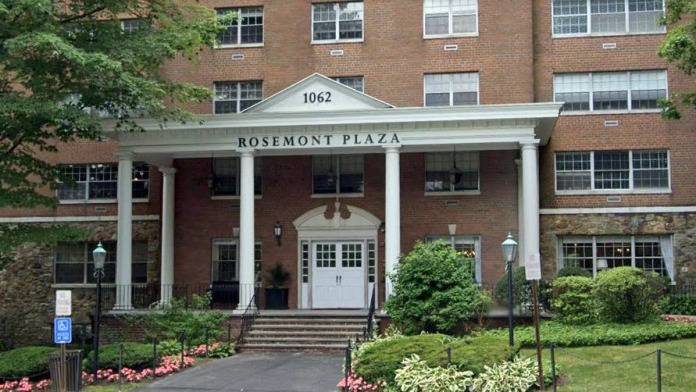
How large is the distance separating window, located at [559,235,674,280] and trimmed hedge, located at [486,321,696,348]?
23.8 ft

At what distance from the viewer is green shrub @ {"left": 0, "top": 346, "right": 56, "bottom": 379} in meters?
19.2

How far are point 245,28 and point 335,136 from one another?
7.07 meters

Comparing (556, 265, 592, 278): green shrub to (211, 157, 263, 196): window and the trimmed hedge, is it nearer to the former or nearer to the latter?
the trimmed hedge

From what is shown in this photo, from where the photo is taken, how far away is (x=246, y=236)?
969 inches

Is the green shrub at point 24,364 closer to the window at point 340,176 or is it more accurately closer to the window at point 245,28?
the window at point 340,176

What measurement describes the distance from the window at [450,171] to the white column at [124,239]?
9.62 m

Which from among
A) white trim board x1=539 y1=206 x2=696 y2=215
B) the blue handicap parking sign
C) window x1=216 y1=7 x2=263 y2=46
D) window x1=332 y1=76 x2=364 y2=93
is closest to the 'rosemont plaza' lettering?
window x1=332 y1=76 x2=364 y2=93

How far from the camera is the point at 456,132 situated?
2406 centimetres

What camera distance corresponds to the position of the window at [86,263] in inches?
1169

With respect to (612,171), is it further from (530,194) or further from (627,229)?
(530,194)

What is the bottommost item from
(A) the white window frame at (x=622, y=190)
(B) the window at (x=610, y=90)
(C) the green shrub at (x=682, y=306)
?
(C) the green shrub at (x=682, y=306)

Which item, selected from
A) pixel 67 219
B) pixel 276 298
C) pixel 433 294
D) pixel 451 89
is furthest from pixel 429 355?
pixel 67 219

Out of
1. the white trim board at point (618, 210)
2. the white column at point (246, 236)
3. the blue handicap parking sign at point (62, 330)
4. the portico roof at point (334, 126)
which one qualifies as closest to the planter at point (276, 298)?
the white column at point (246, 236)

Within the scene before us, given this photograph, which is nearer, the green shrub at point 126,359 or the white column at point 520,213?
the green shrub at point 126,359
